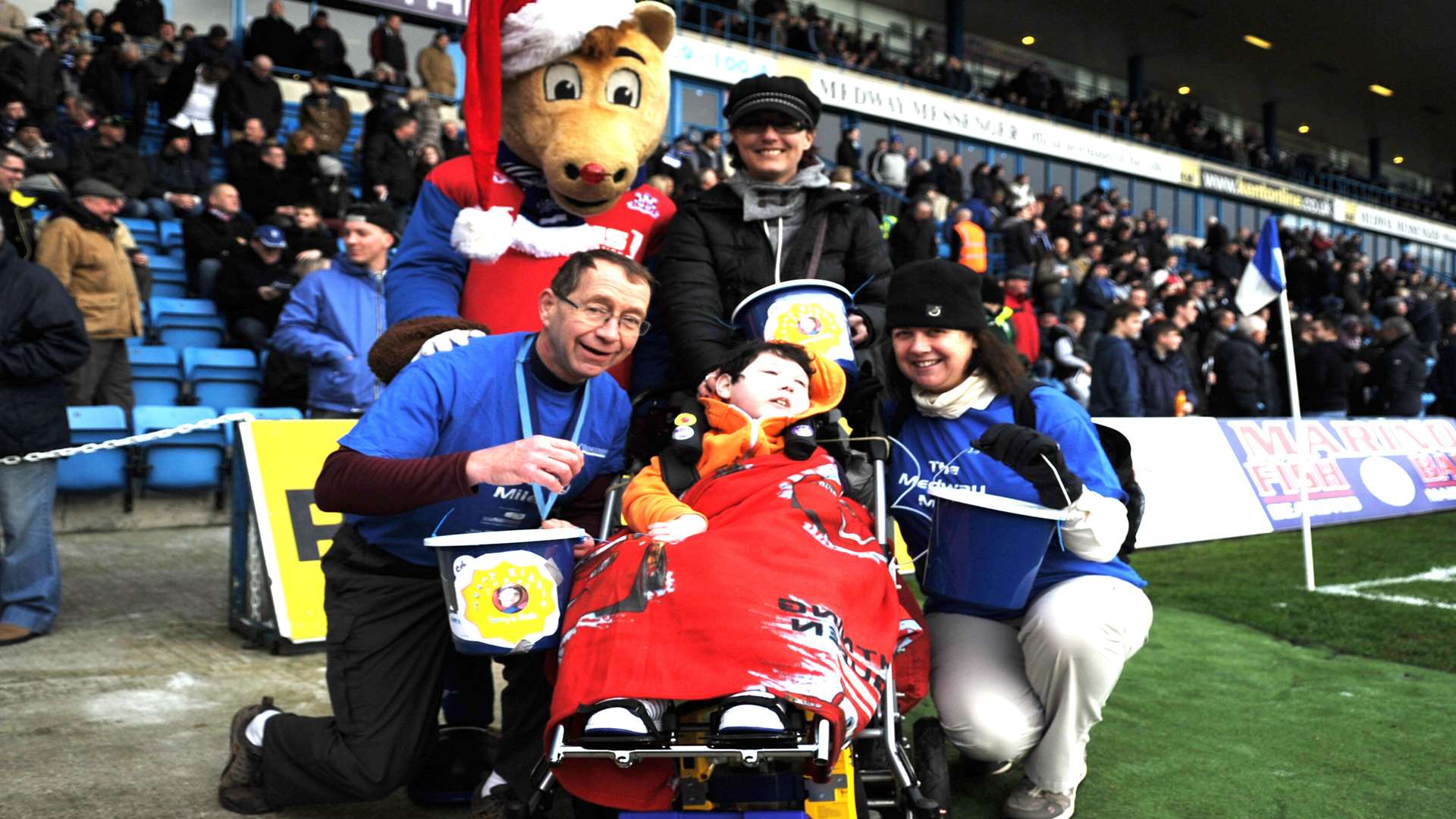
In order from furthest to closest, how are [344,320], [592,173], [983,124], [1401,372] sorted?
[983,124] → [1401,372] → [344,320] → [592,173]

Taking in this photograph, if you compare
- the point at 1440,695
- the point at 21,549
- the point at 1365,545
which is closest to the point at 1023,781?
the point at 1440,695

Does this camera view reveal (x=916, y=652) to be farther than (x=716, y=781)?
Yes

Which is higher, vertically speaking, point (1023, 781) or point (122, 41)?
point (122, 41)

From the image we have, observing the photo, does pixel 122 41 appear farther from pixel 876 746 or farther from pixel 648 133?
pixel 876 746

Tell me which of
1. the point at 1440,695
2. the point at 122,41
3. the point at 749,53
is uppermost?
the point at 749,53

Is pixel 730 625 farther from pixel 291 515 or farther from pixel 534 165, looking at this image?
pixel 291 515

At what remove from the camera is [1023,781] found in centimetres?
343

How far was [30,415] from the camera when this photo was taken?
526 centimetres

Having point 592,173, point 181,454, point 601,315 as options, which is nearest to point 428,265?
point 592,173

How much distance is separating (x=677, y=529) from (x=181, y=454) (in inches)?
246

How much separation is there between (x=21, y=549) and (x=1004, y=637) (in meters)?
4.36

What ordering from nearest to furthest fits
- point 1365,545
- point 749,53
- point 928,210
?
point 1365,545 → point 928,210 → point 749,53

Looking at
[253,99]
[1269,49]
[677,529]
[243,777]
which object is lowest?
[243,777]

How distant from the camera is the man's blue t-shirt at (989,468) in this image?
3.36 metres
